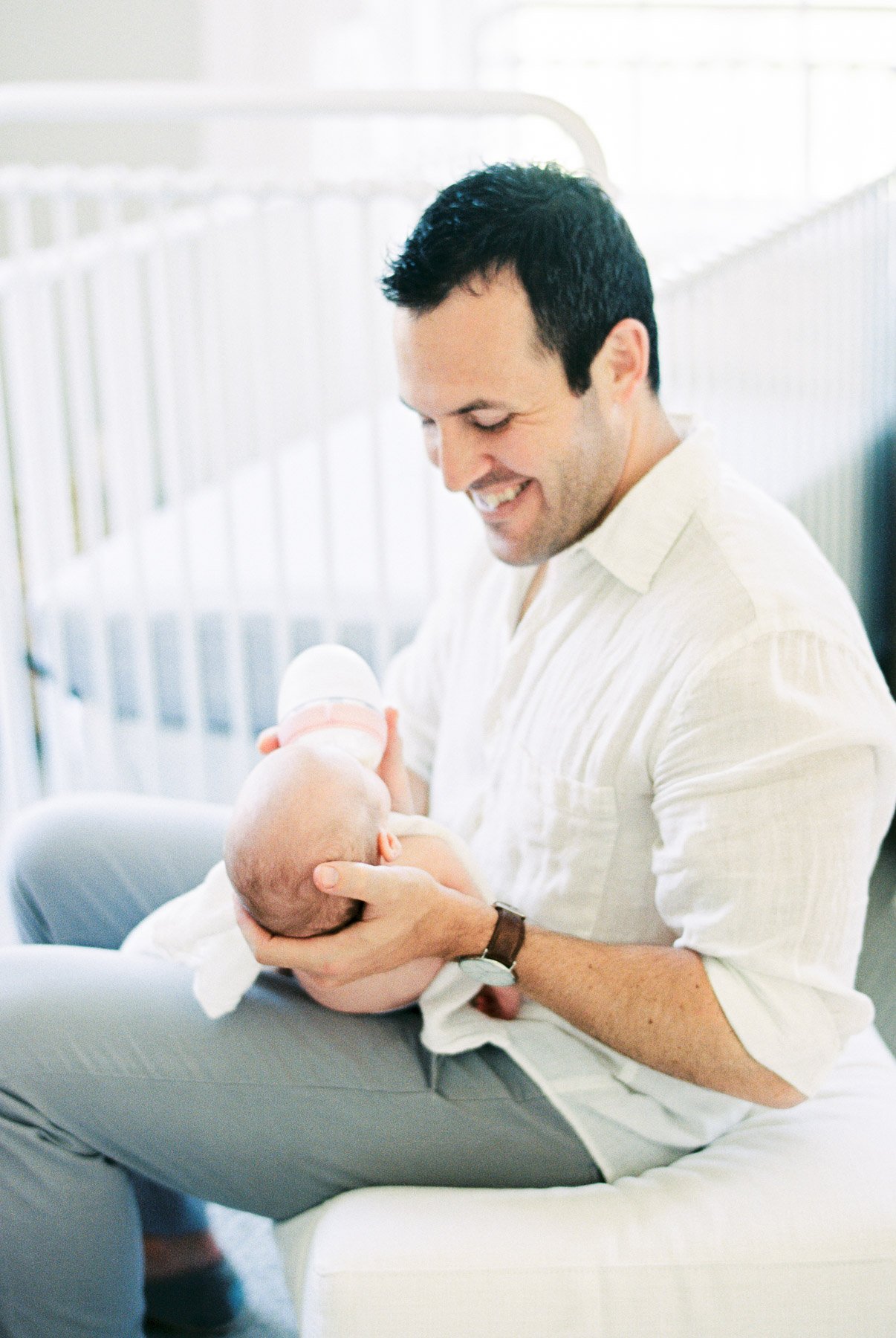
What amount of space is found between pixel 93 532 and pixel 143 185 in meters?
0.45

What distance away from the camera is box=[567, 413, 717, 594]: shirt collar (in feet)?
3.89

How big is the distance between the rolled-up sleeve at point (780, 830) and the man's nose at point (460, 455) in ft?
0.90

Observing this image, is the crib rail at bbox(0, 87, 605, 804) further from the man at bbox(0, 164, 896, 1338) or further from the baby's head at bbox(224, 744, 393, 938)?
the baby's head at bbox(224, 744, 393, 938)

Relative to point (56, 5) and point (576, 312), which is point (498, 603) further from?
point (56, 5)

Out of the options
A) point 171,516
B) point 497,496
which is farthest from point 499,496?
point 171,516

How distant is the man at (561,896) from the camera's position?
104cm

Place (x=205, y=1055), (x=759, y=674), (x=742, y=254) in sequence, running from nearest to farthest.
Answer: (x=759, y=674)
(x=205, y=1055)
(x=742, y=254)

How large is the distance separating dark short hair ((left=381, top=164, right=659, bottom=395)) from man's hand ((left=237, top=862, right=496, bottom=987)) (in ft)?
1.39

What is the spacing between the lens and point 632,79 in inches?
149

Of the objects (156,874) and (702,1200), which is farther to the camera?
(156,874)

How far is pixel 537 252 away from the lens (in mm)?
1128

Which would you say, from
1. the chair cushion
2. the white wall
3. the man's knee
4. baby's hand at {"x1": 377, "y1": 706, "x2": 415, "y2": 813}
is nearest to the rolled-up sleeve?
the chair cushion

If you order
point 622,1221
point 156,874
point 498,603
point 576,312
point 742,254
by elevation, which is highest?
point 742,254

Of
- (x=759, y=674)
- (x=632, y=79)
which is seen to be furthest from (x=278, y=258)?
(x=759, y=674)
